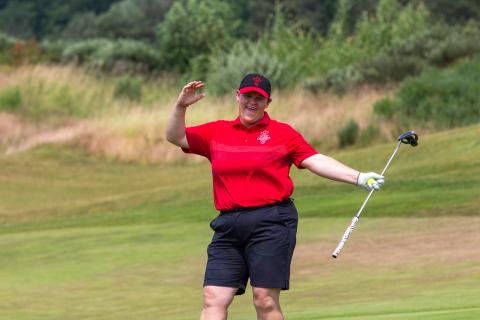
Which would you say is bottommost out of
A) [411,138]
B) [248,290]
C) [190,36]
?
[190,36]

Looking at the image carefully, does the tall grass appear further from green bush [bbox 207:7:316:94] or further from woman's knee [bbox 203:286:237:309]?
woman's knee [bbox 203:286:237:309]

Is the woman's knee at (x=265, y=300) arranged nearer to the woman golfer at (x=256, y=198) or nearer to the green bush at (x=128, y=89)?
the woman golfer at (x=256, y=198)

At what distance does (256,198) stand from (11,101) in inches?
1297

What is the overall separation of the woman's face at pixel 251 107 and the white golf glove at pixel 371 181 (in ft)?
2.20

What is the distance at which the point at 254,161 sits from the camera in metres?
7.50

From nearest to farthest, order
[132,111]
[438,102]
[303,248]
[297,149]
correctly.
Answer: [297,149], [303,248], [438,102], [132,111]

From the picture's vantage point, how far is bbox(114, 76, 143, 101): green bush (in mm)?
41156

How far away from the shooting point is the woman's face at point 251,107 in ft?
25.0

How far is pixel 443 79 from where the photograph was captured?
33.7m

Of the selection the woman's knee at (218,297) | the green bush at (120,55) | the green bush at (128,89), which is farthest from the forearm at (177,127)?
the green bush at (120,55)

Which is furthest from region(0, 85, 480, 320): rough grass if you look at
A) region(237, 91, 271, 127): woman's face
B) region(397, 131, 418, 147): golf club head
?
region(237, 91, 271, 127): woman's face

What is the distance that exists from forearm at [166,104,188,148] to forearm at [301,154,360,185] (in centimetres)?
73

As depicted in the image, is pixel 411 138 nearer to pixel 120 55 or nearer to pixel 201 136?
pixel 201 136

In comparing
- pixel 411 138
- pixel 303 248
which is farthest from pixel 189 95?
pixel 303 248
